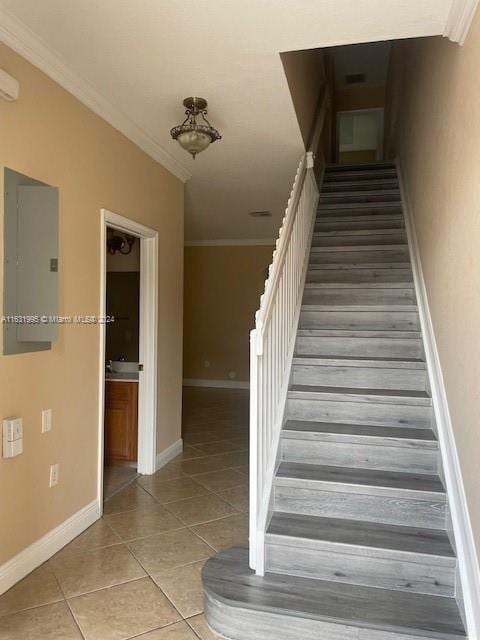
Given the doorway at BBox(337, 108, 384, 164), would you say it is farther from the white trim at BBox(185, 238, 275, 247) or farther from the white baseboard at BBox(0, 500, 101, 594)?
the white baseboard at BBox(0, 500, 101, 594)

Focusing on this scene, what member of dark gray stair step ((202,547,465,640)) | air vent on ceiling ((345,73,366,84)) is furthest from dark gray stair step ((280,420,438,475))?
air vent on ceiling ((345,73,366,84))

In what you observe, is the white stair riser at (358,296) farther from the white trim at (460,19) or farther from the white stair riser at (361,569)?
the white stair riser at (361,569)

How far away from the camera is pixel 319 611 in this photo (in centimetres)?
188

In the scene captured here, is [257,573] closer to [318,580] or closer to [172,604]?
[318,580]

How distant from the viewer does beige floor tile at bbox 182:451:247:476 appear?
13.0 ft

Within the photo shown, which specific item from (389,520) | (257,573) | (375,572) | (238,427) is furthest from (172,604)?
(238,427)

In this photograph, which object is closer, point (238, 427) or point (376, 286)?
point (376, 286)

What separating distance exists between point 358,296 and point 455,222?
1536mm

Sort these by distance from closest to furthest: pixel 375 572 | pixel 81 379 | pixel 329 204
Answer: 1. pixel 375 572
2. pixel 81 379
3. pixel 329 204

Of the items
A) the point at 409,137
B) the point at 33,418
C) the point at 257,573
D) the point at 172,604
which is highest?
the point at 409,137

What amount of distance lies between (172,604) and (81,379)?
136 centimetres

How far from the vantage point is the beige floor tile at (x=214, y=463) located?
3953mm

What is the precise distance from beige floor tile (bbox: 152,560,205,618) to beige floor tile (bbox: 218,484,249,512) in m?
0.74

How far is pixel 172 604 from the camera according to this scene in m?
2.15
